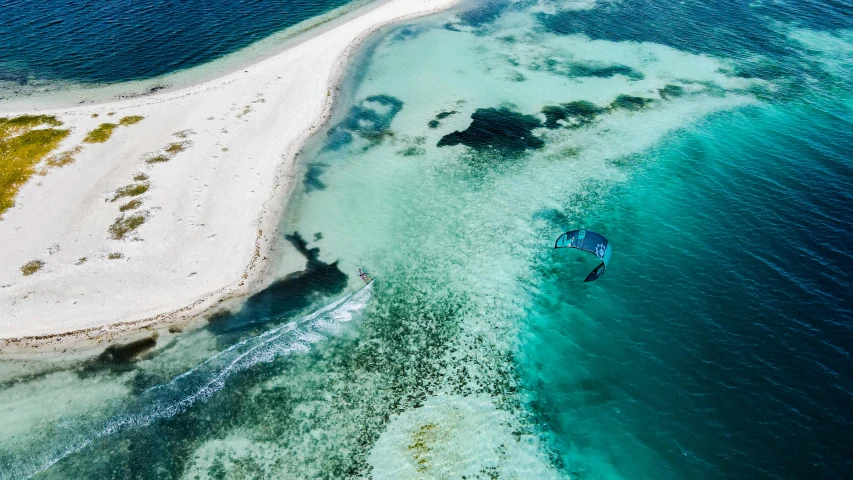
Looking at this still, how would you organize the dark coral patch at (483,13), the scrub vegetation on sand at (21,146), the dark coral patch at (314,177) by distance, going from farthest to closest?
the dark coral patch at (483,13) < the dark coral patch at (314,177) < the scrub vegetation on sand at (21,146)

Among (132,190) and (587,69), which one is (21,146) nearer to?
(132,190)

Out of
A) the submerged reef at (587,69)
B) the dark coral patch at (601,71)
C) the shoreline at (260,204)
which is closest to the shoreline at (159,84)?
the shoreline at (260,204)

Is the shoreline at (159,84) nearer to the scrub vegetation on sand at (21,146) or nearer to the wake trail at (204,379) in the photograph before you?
the scrub vegetation on sand at (21,146)

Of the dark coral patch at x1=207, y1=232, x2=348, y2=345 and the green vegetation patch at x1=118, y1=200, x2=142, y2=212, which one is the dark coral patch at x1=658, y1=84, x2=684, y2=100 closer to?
the dark coral patch at x1=207, y1=232, x2=348, y2=345

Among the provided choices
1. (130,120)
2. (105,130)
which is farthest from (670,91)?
→ (105,130)

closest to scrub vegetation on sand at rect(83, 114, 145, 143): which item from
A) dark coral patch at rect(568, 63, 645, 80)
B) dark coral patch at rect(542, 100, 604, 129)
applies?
dark coral patch at rect(542, 100, 604, 129)

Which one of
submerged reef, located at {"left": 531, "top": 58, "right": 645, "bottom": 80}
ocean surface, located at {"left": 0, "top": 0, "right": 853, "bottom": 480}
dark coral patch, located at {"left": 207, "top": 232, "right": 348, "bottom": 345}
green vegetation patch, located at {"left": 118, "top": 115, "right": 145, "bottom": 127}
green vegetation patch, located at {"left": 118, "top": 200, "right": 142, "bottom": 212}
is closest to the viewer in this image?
ocean surface, located at {"left": 0, "top": 0, "right": 853, "bottom": 480}
